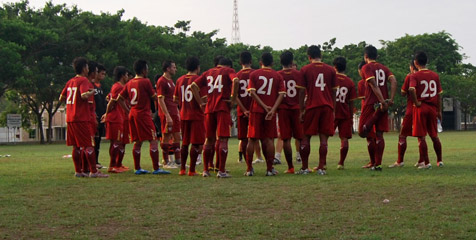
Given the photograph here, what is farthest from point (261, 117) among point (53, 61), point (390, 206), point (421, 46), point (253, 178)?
point (421, 46)

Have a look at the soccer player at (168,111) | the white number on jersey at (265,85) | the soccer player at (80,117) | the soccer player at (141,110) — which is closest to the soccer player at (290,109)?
the white number on jersey at (265,85)

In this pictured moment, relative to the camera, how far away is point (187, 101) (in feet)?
37.4

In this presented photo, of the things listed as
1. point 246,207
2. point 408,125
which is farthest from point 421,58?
point 246,207

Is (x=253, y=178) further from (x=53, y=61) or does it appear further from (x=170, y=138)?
(x=53, y=61)

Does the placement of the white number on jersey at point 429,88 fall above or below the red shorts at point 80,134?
above

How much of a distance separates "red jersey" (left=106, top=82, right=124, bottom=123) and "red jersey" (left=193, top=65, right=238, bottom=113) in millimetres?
2586

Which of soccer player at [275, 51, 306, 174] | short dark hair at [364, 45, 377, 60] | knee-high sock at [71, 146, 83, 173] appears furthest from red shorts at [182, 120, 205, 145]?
short dark hair at [364, 45, 377, 60]

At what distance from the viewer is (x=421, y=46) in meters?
78.4

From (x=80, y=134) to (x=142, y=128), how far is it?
46.1 inches

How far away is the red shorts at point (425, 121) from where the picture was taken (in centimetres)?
1228

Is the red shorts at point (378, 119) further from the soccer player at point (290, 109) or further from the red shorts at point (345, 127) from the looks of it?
the soccer player at point (290, 109)

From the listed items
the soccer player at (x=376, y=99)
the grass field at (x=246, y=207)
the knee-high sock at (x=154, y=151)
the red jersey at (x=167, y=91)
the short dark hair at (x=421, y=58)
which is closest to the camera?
the grass field at (x=246, y=207)

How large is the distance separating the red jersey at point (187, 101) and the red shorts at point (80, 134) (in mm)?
1767

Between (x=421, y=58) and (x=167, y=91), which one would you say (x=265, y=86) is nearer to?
(x=167, y=91)
